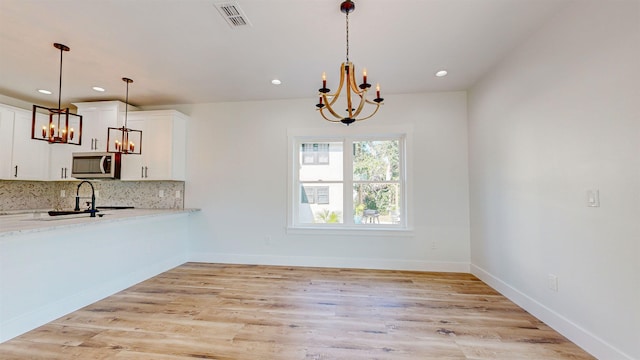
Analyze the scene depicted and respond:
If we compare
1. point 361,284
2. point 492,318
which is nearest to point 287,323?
point 361,284

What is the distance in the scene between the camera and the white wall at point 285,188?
4.03 metres

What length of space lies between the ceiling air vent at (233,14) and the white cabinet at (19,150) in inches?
158

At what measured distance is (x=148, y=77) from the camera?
11.6 feet

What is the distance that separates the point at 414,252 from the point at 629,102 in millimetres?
2850

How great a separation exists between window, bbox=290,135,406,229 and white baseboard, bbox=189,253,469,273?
1.63ft

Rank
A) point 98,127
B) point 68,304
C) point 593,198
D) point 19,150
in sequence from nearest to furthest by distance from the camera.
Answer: point 593,198
point 68,304
point 19,150
point 98,127

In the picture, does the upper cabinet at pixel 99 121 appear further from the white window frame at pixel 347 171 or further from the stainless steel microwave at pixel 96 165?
the white window frame at pixel 347 171

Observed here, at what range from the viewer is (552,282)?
2.36 metres

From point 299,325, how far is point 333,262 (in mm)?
1830

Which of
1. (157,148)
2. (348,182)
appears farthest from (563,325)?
(157,148)

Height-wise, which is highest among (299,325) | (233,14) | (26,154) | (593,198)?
(233,14)

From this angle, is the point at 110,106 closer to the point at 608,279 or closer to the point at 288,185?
the point at 288,185

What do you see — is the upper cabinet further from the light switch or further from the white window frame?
the light switch

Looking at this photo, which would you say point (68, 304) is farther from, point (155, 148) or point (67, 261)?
point (155, 148)
